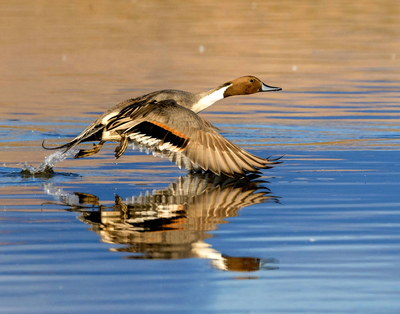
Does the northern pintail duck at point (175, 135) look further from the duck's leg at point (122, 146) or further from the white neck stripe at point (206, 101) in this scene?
the white neck stripe at point (206, 101)

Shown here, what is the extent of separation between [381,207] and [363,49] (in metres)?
15.9

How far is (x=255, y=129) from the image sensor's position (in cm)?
1103

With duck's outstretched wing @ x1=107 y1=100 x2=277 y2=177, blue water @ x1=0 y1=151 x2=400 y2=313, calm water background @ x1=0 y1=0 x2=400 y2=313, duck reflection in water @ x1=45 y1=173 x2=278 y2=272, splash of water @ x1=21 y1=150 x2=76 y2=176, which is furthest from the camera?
splash of water @ x1=21 y1=150 x2=76 y2=176

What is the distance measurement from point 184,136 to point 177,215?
1.51m

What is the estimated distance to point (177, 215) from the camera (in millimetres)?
6371

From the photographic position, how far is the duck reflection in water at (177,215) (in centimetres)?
527

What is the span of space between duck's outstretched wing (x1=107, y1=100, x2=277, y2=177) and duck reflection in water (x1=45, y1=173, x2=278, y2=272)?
0.69 ft

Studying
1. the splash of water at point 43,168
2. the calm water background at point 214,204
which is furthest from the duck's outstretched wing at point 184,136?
the splash of water at point 43,168

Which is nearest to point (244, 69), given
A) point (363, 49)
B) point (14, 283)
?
point (363, 49)

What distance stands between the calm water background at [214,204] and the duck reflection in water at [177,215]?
0.02m

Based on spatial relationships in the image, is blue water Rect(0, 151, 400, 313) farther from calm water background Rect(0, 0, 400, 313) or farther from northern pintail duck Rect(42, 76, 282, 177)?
northern pintail duck Rect(42, 76, 282, 177)

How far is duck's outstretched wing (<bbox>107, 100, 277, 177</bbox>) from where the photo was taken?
7.57m

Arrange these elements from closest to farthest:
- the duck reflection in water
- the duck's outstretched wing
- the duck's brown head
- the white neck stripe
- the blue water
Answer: the blue water
the duck reflection in water
the duck's outstretched wing
the white neck stripe
the duck's brown head

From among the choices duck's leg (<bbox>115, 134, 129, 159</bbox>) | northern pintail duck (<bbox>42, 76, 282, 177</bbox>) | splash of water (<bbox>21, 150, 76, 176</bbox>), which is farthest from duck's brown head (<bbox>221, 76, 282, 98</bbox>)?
splash of water (<bbox>21, 150, 76, 176</bbox>)
